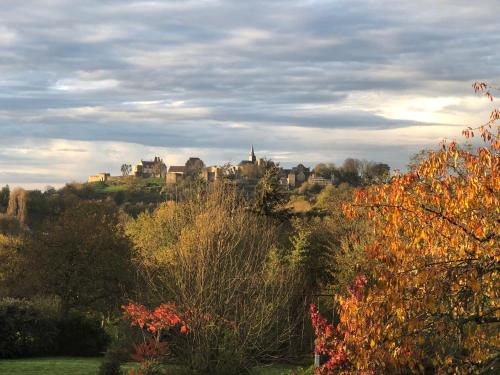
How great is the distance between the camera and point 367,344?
10.4 metres

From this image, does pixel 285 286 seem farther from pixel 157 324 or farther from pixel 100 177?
pixel 100 177

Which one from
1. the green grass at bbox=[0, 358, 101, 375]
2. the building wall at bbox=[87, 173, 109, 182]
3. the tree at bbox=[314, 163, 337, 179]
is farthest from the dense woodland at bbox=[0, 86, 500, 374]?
the building wall at bbox=[87, 173, 109, 182]

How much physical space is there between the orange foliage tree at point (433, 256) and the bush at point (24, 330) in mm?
20657

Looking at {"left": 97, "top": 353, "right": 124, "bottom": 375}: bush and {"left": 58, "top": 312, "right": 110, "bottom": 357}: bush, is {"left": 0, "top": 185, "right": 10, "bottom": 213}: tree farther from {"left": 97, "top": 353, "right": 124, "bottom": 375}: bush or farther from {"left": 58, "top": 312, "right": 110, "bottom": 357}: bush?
{"left": 97, "top": 353, "right": 124, "bottom": 375}: bush

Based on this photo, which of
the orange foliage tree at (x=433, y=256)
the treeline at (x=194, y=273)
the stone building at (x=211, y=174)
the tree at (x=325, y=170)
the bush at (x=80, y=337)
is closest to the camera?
the orange foliage tree at (x=433, y=256)

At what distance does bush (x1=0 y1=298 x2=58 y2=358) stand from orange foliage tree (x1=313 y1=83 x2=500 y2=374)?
2066 centimetres

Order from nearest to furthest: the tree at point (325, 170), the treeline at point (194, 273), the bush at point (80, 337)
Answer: the treeline at point (194, 273) < the bush at point (80, 337) < the tree at point (325, 170)

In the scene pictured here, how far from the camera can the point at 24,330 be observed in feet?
89.6

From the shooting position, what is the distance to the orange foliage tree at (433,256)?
8961 mm

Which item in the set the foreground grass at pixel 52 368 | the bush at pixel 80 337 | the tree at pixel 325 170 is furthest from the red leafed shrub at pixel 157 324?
the tree at pixel 325 170

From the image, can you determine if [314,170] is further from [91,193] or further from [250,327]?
[250,327]

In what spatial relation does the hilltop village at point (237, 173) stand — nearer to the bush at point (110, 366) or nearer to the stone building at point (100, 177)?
the stone building at point (100, 177)

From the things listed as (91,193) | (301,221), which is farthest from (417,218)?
(91,193)

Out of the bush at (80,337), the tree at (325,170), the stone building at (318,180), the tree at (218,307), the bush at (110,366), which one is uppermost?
the tree at (325,170)
